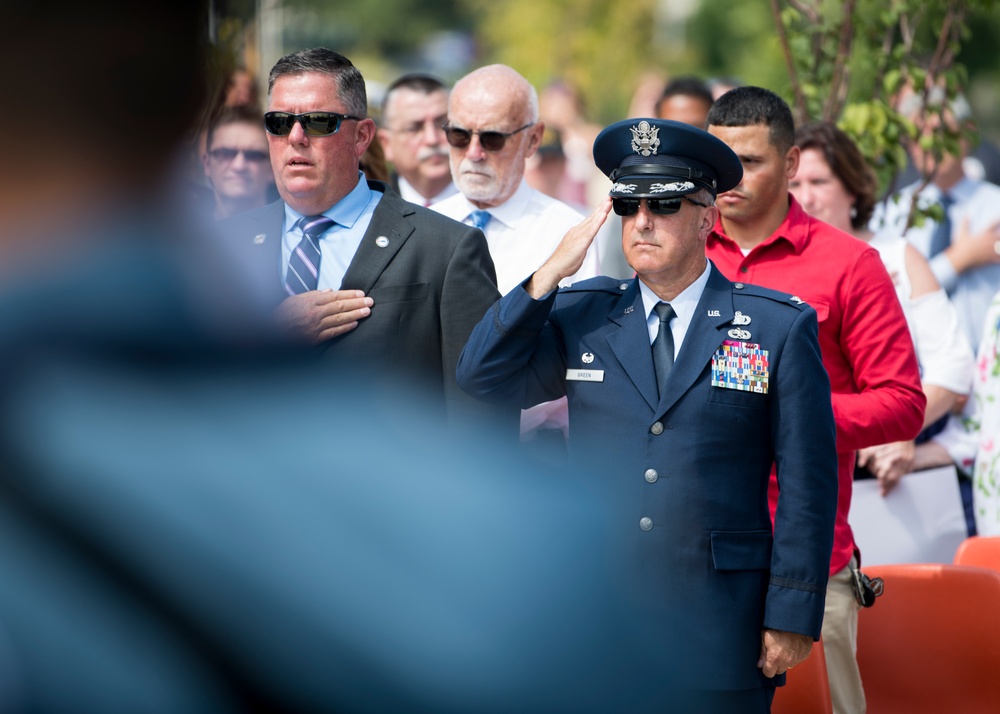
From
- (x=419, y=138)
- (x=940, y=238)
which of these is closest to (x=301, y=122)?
(x=419, y=138)

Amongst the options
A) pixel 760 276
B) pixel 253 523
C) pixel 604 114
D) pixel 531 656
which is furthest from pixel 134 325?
pixel 604 114

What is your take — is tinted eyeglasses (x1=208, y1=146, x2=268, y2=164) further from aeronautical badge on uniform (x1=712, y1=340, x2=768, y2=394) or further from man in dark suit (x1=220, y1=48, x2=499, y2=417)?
aeronautical badge on uniform (x1=712, y1=340, x2=768, y2=394)

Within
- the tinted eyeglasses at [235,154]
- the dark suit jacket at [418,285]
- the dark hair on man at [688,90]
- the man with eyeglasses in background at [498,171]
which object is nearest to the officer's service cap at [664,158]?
the dark suit jacket at [418,285]

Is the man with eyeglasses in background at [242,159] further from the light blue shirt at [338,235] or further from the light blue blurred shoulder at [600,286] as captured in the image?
the light blue blurred shoulder at [600,286]

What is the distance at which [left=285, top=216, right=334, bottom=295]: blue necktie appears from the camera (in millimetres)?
3398

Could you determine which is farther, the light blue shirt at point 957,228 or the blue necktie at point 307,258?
the light blue shirt at point 957,228

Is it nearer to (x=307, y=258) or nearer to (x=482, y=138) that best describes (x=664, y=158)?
(x=307, y=258)

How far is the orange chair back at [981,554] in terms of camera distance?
14.1 ft

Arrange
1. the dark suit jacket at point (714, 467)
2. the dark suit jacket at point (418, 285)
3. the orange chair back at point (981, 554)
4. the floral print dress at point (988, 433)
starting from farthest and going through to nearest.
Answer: the floral print dress at point (988, 433)
the orange chair back at point (981, 554)
the dark suit jacket at point (418, 285)
the dark suit jacket at point (714, 467)

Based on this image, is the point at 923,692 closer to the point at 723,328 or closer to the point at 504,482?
the point at 723,328

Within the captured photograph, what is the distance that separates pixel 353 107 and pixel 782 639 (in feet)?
5.96

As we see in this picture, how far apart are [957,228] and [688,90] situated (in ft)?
5.26

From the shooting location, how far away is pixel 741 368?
9.74 feet

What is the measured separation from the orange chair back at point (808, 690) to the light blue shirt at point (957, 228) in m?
2.94
